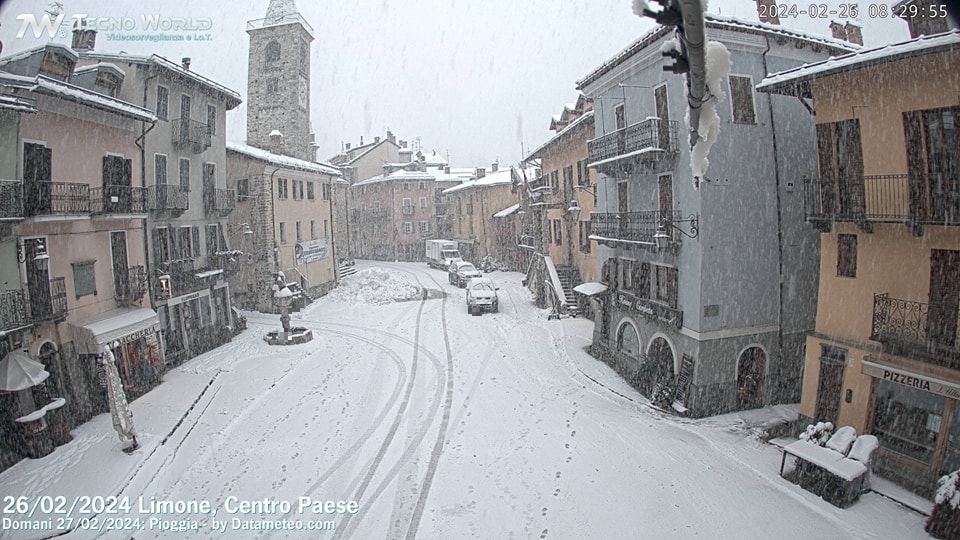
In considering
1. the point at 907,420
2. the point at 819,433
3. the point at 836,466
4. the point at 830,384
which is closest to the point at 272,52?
the point at 830,384

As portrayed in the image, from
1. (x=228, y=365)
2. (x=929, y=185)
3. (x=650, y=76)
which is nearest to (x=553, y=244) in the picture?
(x=650, y=76)

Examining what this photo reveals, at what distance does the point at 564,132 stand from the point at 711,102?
25.8 metres

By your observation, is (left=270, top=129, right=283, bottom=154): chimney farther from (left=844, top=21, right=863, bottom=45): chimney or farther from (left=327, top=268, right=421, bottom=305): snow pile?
(left=844, top=21, right=863, bottom=45): chimney

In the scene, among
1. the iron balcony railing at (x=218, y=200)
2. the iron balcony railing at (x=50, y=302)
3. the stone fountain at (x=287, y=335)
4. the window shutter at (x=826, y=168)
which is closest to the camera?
the window shutter at (x=826, y=168)

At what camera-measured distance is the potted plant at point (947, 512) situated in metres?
9.17

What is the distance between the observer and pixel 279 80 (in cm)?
4262

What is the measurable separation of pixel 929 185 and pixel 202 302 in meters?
26.2

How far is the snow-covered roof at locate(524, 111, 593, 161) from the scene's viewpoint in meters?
25.2

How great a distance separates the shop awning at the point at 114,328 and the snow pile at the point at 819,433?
19850 millimetres

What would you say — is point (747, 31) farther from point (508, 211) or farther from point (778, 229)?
point (508, 211)

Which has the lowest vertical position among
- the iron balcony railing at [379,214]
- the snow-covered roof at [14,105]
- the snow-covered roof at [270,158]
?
the iron balcony railing at [379,214]

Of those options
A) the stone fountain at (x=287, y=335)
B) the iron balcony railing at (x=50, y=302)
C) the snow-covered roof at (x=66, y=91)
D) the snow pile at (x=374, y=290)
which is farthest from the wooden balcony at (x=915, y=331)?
the snow pile at (x=374, y=290)

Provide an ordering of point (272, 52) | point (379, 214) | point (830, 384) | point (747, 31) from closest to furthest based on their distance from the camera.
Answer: point (830, 384), point (747, 31), point (272, 52), point (379, 214)

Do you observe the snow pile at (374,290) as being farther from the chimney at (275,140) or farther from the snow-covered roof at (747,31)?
the snow-covered roof at (747,31)
